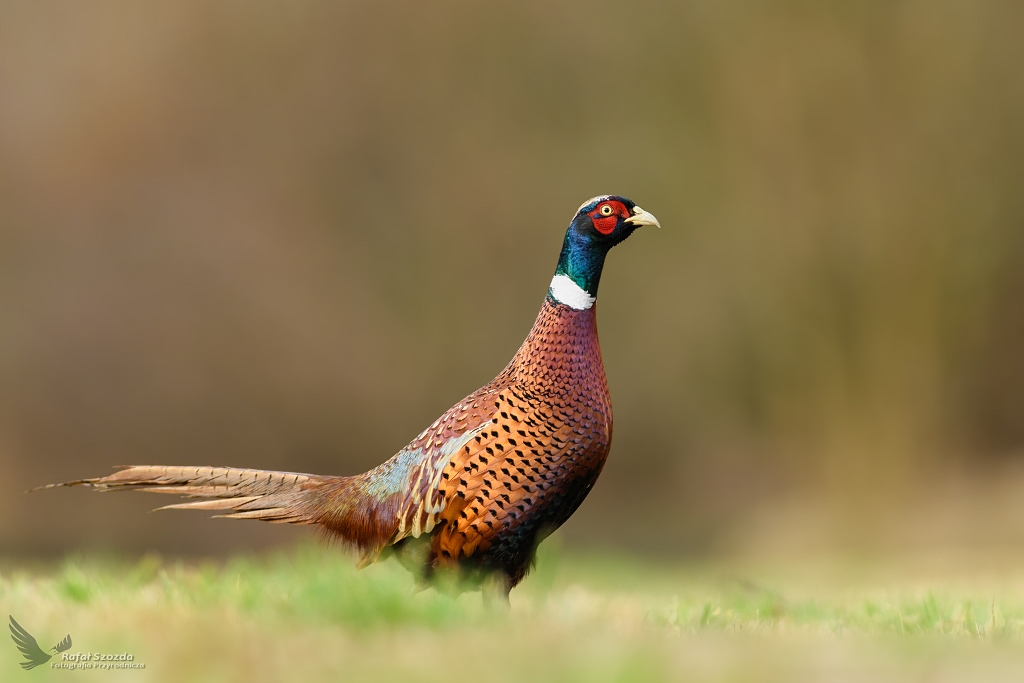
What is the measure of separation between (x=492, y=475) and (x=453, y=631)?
38.2 inches

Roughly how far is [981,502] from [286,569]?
7.61 meters

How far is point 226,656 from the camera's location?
2.62 metres

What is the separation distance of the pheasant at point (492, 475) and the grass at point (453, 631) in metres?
0.18

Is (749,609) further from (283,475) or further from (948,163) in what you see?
(948,163)

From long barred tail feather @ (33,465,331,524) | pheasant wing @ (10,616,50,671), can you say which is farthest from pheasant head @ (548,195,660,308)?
pheasant wing @ (10,616,50,671)

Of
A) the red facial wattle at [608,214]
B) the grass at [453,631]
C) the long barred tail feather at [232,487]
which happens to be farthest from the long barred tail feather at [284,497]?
the red facial wattle at [608,214]

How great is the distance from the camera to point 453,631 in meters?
3.04

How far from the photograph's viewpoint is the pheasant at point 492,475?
394cm

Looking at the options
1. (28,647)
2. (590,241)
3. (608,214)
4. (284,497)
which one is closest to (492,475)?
(284,497)

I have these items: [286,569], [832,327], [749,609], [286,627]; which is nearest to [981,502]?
[832,327]

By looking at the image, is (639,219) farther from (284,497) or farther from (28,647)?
(28,647)

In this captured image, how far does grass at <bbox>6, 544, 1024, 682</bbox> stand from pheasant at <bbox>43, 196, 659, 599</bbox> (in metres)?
0.18

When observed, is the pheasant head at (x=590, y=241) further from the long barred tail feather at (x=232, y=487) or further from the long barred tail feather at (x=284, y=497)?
the long barred tail feather at (x=232, y=487)

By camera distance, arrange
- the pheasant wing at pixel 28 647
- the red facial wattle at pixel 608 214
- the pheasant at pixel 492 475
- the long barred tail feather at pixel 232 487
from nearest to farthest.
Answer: the pheasant wing at pixel 28 647 < the pheasant at pixel 492 475 < the long barred tail feather at pixel 232 487 < the red facial wattle at pixel 608 214
